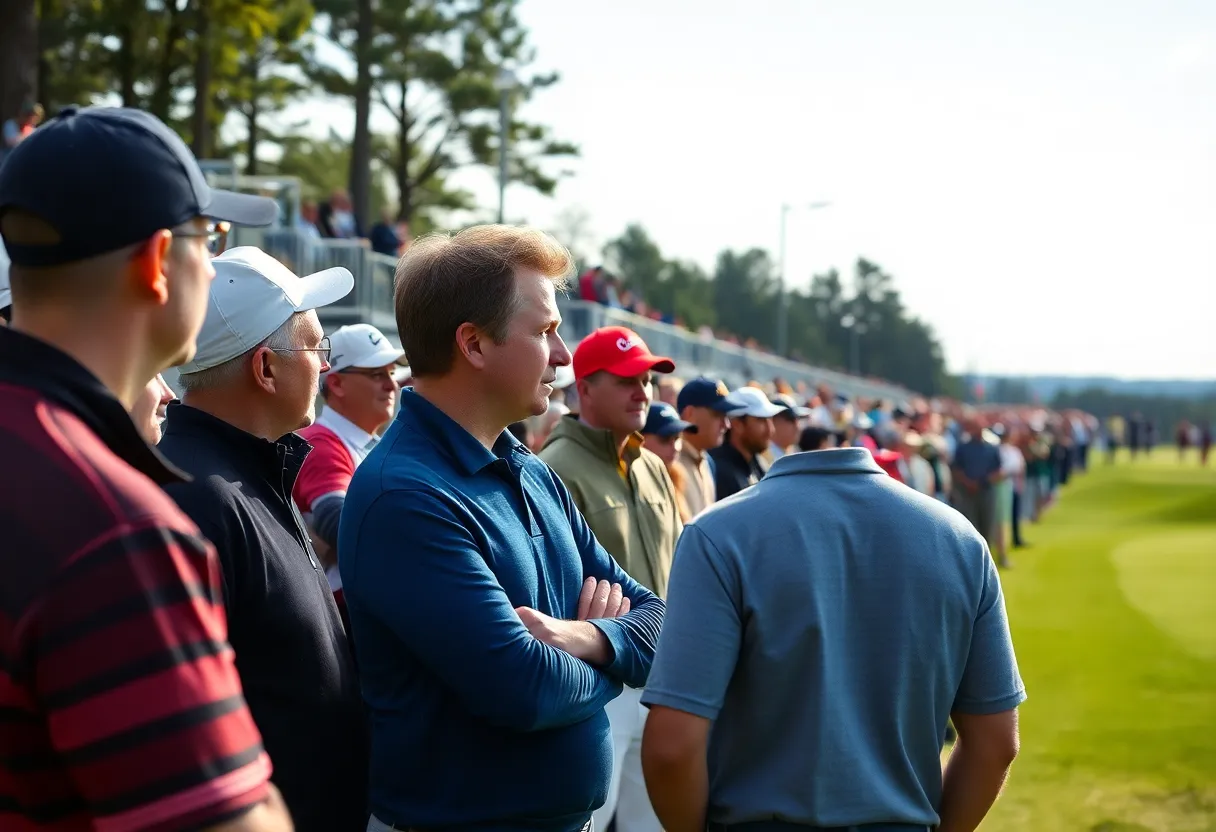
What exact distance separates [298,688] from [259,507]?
1.40 feet

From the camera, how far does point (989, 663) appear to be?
3232 millimetres

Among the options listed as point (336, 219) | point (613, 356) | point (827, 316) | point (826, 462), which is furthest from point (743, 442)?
point (827, 316)

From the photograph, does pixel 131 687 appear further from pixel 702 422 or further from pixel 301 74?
pixel 301 74

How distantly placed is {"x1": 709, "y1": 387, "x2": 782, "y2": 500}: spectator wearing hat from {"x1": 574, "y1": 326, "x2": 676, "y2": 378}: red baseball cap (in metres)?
2.48

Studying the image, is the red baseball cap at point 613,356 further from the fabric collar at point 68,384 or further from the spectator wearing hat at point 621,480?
the fabric collar at point 68,384

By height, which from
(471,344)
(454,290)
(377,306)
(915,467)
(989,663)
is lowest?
(915,467)

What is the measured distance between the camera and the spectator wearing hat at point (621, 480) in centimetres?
591

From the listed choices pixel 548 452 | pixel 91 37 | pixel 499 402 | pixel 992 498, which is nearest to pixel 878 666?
pixel 499 402

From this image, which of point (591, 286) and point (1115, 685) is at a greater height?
point (591, 286)

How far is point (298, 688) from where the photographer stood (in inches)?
111

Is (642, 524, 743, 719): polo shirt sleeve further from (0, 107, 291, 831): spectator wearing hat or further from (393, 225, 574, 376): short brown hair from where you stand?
(0, 107, 291, 831): spectator wearing hat

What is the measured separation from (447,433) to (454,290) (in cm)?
35

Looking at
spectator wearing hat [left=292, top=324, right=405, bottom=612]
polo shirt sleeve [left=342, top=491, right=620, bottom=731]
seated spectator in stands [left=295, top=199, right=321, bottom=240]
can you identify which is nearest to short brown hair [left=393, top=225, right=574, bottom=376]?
polo shirt sleeve [left=342, top=491, right=620, bottom=731]

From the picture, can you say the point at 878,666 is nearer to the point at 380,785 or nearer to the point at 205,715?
the point at 380,785
